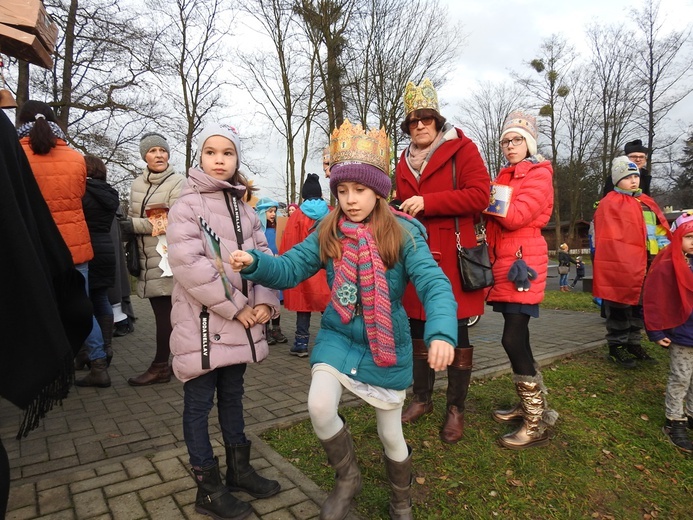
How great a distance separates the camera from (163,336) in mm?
4352

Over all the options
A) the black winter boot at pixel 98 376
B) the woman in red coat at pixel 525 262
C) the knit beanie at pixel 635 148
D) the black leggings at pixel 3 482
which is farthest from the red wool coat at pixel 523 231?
the black winter boot at pixel 98 376

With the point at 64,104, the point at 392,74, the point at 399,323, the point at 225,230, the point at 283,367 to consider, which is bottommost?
the point at 283,367

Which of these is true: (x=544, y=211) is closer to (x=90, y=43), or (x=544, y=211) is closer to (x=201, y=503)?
(x=201, y=503)

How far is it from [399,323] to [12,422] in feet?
10.5

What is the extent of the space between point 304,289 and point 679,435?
12.0 feet

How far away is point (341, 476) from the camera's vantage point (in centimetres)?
230

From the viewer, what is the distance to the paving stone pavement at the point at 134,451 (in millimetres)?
2441

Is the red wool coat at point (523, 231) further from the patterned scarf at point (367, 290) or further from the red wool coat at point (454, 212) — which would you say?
the patterned scarf at point (367, 290)

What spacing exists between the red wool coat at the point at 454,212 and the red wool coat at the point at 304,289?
7.54 feet

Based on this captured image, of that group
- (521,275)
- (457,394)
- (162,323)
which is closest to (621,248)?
(521,275)

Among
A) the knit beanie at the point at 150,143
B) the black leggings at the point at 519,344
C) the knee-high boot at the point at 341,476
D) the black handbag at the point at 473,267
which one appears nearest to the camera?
the knee-high boot at the point at 341,476

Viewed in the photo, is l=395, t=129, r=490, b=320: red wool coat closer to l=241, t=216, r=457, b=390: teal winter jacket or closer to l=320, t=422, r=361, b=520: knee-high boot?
l=241, t=216, r=457, b=390: teal winter jacket

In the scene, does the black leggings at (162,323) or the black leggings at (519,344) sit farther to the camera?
the black leggings at (162,323)

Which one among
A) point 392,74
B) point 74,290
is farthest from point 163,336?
point 392,74
